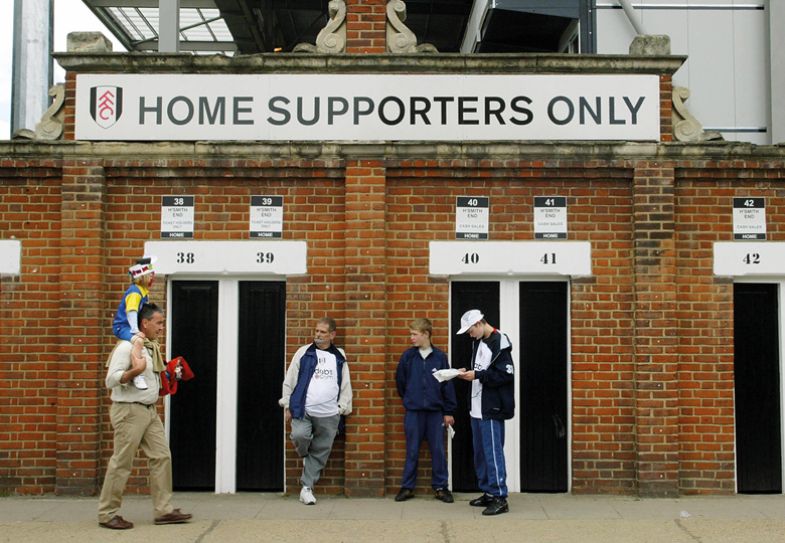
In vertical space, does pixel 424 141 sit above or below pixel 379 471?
above

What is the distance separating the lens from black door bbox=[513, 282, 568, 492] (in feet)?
28.5

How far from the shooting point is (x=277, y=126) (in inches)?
343

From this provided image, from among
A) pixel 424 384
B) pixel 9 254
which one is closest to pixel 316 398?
pixel 424 384

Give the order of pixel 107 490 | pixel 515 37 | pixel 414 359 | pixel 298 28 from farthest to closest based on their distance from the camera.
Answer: pixel 298 28 < pixel 515 37 < pixel 414 359 < pixel 107 490

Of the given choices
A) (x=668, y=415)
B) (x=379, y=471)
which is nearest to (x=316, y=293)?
(x=379, y=471)

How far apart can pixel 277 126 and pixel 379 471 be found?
358 cm

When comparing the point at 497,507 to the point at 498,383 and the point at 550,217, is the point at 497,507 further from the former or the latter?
the point at 550,217

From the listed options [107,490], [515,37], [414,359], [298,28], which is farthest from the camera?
[298,28]

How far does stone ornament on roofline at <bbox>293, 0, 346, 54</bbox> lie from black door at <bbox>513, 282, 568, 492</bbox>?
3.09 metres

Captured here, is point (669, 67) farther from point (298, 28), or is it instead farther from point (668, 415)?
point (298, 28)

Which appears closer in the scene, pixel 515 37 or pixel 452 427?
pixel 452 427

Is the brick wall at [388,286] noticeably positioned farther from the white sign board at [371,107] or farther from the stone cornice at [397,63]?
the stone cornice at [397,63]

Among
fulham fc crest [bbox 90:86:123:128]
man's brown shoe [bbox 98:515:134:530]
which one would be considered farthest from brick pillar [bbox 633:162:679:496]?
fulham fc crest [bbox 90:86:123:128]

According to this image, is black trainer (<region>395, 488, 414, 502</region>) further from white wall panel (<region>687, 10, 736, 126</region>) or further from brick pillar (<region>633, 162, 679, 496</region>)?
white wall panel (<region>687, 10, 736, 126</region>)
